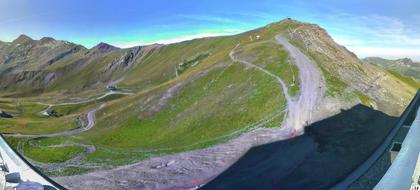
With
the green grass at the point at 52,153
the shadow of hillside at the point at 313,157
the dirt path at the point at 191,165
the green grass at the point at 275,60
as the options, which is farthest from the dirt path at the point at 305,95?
the green grass at the point at 52,153

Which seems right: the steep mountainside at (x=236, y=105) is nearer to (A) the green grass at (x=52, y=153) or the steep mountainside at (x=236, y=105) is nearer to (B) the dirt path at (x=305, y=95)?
(B) the dirt path at (x=305, y=95)

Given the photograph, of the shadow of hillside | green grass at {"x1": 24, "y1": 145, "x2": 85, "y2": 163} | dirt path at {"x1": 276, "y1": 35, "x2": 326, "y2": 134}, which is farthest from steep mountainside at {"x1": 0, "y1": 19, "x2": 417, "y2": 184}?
the shadow of hillside

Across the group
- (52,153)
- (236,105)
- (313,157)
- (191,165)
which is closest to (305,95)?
(236,105)

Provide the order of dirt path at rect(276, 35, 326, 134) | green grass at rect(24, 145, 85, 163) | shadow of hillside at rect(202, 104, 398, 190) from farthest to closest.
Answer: green grass at rect(24, 145, 85, 163) → dirt path at rect(276, 35, 326, 134) → shadow of hillside at rect(202, 104, 398, 190)

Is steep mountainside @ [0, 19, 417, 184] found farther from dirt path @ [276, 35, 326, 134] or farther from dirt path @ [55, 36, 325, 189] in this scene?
dirt path @ [55, 36, 325, 189]

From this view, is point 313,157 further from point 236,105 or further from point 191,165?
point 236,105

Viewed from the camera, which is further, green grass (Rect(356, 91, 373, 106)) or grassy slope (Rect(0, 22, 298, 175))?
grassy slope (Rect(0, 22, 298, 175))

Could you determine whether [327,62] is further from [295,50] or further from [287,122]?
[287,122]
